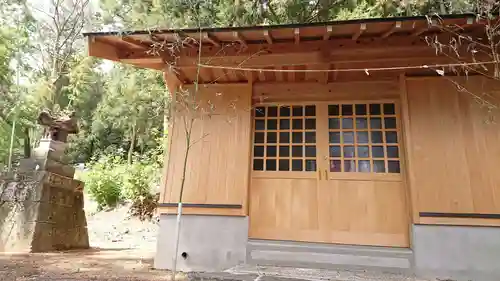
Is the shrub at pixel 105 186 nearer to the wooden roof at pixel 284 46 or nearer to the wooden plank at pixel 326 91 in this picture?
the wooden roof at pixel 284 46

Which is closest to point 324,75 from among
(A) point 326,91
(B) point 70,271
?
(A) point 326,91

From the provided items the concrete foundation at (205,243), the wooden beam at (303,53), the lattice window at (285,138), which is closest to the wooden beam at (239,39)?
the wooden beam at (303,53)

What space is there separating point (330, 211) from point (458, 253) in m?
1.30

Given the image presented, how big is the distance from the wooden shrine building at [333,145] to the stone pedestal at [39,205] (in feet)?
9.22

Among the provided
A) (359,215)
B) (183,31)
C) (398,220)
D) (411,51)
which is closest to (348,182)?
(359,215)

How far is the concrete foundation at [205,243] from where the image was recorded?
370 centimetres

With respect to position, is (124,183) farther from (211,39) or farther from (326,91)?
(326,91)

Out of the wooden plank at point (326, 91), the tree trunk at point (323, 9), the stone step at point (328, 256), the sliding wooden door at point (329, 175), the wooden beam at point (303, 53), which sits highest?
the tree trunk at point (323, 9)

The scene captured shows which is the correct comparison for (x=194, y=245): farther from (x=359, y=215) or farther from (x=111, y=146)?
(x=111, y=146)

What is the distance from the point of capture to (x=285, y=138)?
4.24 m

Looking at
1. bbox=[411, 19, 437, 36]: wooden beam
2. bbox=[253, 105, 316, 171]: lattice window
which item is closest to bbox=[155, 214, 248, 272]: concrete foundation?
bbox=[253, 105, 316, 171]: lattice window

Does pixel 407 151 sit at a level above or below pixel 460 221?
above

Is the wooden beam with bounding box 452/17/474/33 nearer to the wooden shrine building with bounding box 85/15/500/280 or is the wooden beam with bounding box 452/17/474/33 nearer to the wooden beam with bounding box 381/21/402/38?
the wooden shrine building with bounding box 85/15/500/280

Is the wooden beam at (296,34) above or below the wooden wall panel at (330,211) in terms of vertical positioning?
above
